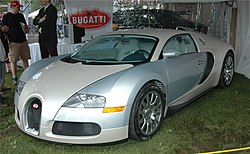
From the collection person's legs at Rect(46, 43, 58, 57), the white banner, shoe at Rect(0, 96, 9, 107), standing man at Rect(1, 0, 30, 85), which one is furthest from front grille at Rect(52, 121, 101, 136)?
the white banner

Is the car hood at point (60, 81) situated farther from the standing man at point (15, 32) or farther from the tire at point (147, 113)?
the standing man at point (15, 32)

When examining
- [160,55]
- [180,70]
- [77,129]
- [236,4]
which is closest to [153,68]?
[160,55]

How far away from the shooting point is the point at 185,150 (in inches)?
123

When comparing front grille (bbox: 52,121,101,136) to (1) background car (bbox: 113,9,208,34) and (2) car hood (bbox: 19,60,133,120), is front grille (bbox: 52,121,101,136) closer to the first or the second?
(2) car hood (bbox: 19,60,133,120)

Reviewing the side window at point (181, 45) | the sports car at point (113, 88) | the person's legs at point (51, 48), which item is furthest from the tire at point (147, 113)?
the person's legs at point (51, 48)

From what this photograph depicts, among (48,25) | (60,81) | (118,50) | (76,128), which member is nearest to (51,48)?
(48,25)

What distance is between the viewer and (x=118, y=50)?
3805 mm

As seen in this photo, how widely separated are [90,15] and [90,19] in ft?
0.31

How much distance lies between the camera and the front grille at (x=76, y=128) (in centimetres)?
288

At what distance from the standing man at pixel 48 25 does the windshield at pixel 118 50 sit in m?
2.06

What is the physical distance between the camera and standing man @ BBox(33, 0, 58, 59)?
19.4 ft

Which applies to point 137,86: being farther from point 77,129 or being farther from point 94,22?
→ point 94,22

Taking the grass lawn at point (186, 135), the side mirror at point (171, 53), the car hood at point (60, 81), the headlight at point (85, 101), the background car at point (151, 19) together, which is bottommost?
the grass lawn at point (186, 135)

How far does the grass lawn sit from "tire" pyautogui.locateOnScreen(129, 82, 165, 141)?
11cm
